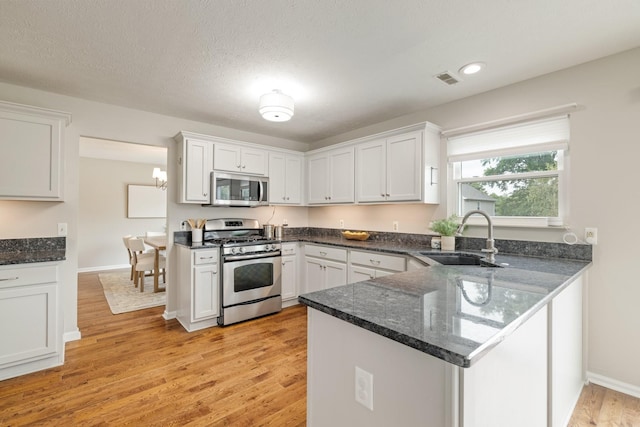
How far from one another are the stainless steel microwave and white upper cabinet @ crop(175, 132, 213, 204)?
93 mm

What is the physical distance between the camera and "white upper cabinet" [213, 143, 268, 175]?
3.64 meters

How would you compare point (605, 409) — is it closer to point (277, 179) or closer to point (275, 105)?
point (275, 105)

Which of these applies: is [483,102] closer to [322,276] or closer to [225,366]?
[322,276]

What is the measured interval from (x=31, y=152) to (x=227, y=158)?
5.87 ft

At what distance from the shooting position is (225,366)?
2.47 metres

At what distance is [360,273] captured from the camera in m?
3.27

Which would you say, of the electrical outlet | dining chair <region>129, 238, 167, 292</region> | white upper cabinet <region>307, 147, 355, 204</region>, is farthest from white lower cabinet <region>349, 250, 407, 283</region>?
dining chair <region>129, 238, 167, 292</region>

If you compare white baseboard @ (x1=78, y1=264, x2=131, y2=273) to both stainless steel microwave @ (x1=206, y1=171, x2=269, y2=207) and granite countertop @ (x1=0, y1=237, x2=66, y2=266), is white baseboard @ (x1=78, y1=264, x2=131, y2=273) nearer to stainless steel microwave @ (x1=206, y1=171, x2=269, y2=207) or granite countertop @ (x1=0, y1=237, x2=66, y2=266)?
granite countertop @ (x1=0, y1=237, x2=66, y2=266)

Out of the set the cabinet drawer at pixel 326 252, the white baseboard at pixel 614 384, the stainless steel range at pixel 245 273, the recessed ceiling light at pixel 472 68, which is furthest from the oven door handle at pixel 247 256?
the white baseboard at pixel 614 384

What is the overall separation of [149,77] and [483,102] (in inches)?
123

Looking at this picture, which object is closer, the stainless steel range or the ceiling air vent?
the ceiling air vent

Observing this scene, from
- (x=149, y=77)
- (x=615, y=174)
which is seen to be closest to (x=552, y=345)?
(x=615, y=174)

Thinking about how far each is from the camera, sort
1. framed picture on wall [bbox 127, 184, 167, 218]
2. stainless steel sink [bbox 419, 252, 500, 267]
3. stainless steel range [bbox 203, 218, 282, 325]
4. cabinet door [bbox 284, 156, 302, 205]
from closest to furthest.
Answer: stainless steel sink [bbox 419, 252, 500, 267] → stainless steel range [bbox 203, 218, 282, 325] → cabinet door [bbox 284, 156, 302, 205] → framed picture on wall [bbox 127, 184, 167, 218]

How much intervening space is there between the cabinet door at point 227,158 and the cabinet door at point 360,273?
1960mm
